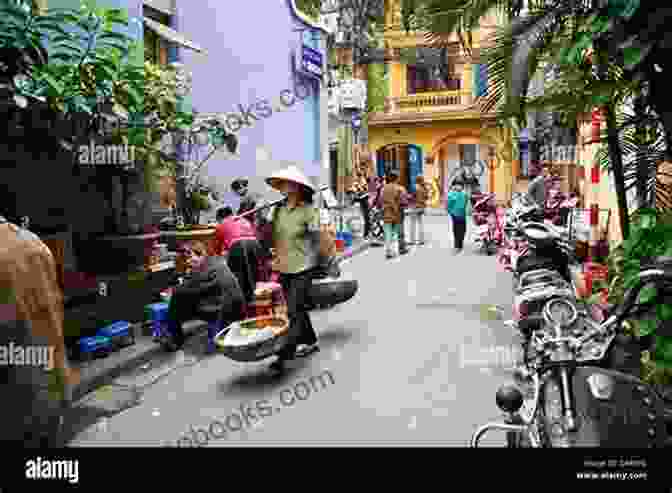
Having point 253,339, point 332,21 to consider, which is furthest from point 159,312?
point 332,21

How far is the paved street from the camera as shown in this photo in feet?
15.5

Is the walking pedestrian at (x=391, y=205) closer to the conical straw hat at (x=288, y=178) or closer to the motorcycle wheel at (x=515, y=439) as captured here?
the conical straw hat at (x=288, y=178)

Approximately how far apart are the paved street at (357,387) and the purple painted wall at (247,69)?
6232 mm

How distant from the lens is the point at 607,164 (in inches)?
230

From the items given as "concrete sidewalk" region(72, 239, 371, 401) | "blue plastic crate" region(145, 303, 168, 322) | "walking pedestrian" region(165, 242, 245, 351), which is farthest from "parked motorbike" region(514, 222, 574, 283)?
"blue plastic crate" region(145, 303, 168, 322)

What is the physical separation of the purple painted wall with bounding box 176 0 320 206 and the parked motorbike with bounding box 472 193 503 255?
4586mm

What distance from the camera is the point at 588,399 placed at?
96.3 inches

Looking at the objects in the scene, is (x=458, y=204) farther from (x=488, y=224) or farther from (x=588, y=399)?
(x=588, y=399)

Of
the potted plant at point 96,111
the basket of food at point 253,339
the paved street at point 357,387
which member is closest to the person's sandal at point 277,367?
the paved street at point 357,387

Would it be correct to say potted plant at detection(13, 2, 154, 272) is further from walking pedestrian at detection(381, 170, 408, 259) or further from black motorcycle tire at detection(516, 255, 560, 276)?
walking pedestrian at detection(381, 170, 408, 259)

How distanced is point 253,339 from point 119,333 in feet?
6.32
